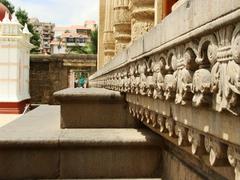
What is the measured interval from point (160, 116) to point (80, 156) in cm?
138

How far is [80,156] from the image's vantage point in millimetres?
3357

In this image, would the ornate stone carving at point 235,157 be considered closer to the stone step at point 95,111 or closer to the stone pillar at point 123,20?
the stone step at point 95,111

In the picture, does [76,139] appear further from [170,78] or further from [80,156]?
[170,78]

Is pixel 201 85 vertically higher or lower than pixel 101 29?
lower

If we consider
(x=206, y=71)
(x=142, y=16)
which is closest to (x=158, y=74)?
(x=206, y=71)

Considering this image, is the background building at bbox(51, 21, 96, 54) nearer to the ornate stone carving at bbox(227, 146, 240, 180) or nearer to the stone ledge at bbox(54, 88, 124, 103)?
the stone ledge at bbox(54, 88, 124, 103)

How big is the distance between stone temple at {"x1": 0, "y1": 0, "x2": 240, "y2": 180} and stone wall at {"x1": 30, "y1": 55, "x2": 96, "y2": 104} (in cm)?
1907

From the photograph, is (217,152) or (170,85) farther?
(170,85)

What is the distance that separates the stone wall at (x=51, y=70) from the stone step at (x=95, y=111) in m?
19.4

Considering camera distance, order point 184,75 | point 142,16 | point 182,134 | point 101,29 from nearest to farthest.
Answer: point 184,75 < point 182,134 < point 142,16 < point 101,29

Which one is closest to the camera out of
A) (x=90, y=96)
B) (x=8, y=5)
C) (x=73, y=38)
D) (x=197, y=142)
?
(x=197, y=142)

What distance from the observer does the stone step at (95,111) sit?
3914mm

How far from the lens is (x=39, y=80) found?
2338 centimetres

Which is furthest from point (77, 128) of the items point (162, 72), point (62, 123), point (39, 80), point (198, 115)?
point (39, 80)
